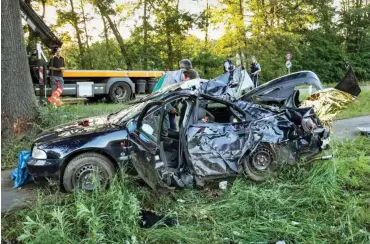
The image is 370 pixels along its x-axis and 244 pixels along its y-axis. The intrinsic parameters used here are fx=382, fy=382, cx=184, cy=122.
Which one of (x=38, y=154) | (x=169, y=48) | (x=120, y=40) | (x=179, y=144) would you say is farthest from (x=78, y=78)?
(x=169, y=48)

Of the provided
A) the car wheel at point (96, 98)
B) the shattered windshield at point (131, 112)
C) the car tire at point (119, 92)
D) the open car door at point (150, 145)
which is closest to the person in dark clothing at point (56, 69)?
the car tire at point (119, 92)

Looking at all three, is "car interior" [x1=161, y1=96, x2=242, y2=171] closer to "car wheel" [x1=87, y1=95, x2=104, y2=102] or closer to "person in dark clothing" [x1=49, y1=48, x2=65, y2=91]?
"person in dark clothing" [x1=49, y1=48, x2=65, y2=91]

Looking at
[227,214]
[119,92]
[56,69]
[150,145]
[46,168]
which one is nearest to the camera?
[227,214]

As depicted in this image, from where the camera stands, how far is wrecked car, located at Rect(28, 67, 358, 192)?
16.6 feet

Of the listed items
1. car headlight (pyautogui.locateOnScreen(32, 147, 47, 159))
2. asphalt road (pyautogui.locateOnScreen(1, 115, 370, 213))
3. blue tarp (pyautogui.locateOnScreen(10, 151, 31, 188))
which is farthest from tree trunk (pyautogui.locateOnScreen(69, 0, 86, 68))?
car headlight (pyautogui.locateOnScreen(32, 147, 47, 159))

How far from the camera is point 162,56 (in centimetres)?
2477

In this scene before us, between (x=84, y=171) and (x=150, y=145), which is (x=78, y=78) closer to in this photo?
(x=84, y=171)

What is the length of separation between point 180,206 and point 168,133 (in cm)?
120

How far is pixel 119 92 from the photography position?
1409 cm

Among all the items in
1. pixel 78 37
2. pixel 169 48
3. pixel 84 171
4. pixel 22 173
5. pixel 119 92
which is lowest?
pixel 22 173

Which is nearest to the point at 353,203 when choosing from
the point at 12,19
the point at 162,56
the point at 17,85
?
the point at 17,85

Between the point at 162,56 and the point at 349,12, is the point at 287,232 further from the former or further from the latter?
the point at 349,12

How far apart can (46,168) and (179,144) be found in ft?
5.86

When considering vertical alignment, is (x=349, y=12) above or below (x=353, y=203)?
above
